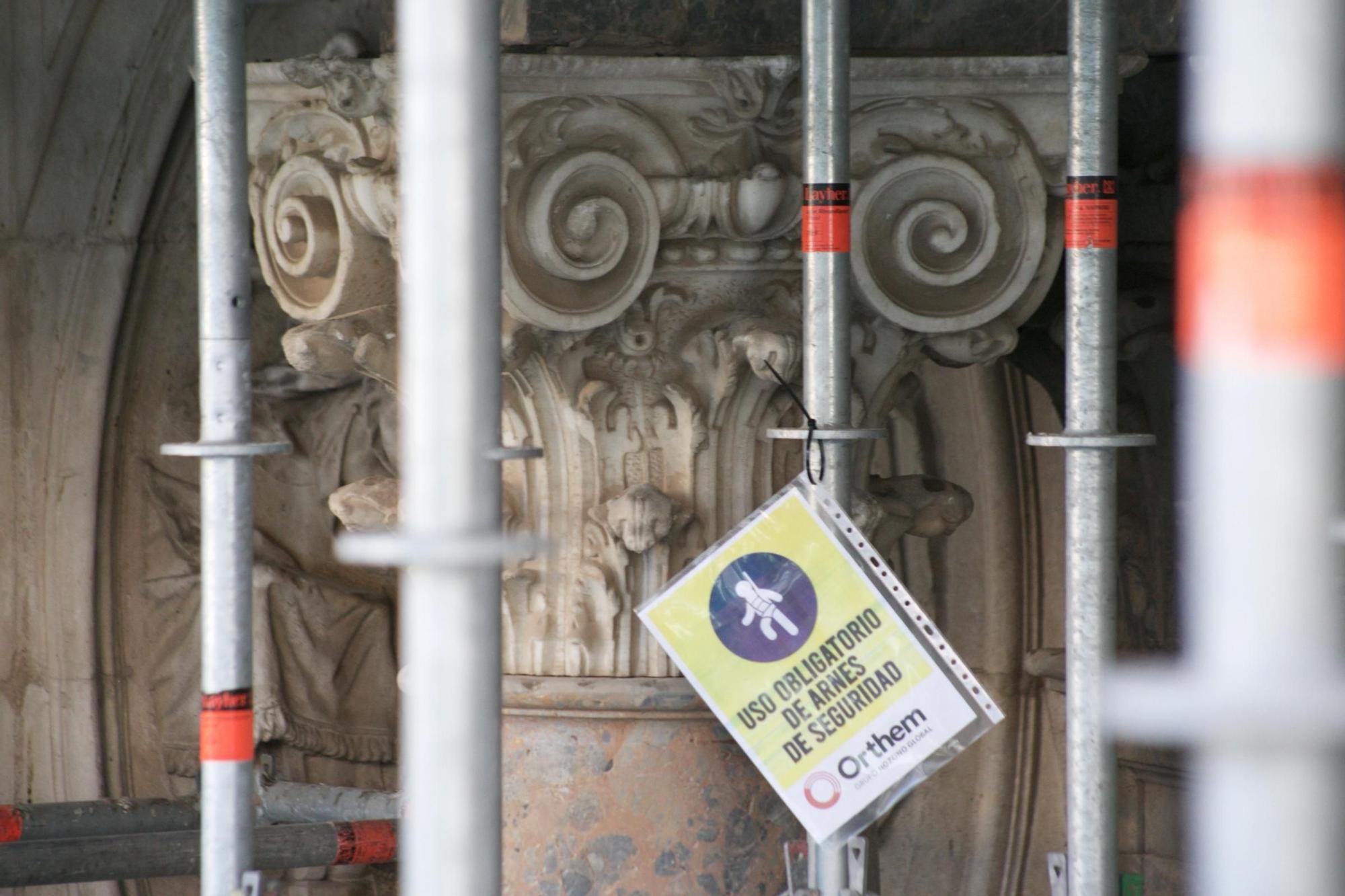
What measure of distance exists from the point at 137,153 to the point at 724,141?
236 cm

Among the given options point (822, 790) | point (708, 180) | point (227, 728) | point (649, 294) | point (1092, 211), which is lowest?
point (822, 790)

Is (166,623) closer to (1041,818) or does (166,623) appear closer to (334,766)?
(334,766)

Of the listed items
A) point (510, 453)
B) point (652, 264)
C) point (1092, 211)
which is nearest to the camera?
point (510, 453)

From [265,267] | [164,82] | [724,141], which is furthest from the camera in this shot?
[164,82]


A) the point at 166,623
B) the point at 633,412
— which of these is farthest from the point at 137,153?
the point at 633,412

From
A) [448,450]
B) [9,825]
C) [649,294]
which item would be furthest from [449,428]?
[9,825]

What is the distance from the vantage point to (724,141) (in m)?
3.65

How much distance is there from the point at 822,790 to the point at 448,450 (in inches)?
62.5

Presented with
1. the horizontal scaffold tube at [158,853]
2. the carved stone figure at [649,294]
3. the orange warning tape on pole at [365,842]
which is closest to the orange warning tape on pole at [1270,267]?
the carved stone figure at [649,294]

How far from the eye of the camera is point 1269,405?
1.28m

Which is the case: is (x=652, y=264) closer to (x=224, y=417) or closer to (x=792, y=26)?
(x=792, y=26)

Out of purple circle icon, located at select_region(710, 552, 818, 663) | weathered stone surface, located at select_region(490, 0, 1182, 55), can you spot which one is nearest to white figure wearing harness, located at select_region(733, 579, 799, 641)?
purple circle icon, located at select_region(710, 552, 818, 663)

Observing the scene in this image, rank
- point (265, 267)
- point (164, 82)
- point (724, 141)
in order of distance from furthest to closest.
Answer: point (164, 82)
point (265, 267)
point (724, 141)

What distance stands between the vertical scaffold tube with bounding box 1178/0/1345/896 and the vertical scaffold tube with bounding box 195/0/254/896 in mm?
2084
